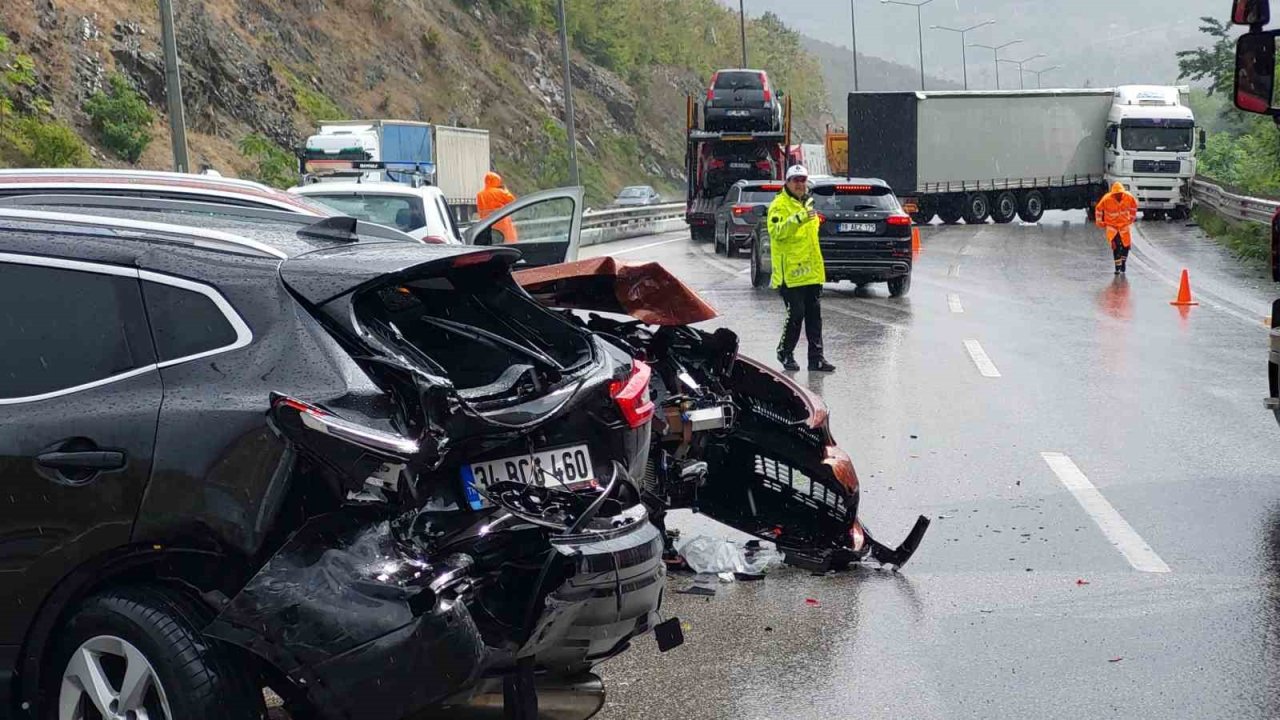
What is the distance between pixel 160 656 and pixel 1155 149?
4442 centimetres

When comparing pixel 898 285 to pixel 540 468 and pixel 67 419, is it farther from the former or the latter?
pixel 67 419

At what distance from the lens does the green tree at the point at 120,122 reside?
3634 centimetres

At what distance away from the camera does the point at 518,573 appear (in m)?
4.53

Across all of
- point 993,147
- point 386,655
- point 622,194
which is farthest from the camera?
point 622,194

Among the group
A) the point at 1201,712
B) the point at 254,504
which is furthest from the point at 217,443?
the point at 1201,712

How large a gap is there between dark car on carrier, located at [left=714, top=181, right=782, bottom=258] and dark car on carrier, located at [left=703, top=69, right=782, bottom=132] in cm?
1057

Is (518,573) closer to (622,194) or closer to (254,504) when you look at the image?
(254,504)

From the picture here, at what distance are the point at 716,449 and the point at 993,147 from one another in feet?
132

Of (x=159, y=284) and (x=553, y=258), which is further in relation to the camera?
(x=553, y=258)

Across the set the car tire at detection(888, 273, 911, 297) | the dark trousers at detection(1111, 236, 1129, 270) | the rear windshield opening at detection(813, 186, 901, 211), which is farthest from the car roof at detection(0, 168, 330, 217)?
the dark trousers at detection(1111, 236, 1129, 270)

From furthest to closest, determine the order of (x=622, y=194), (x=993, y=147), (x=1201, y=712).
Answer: (x=622, y=194) < (x=993, y=147) < (x=1201, y=712)

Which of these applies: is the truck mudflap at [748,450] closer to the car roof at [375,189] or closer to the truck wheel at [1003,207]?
the car roof at [375,189]

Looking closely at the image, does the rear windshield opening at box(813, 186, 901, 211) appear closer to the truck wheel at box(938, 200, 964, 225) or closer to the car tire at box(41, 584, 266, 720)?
the car tire at box(41, 584, 266, 720)

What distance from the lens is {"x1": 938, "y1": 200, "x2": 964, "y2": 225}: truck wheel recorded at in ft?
152
